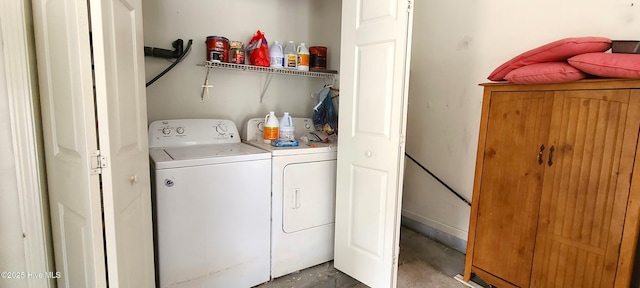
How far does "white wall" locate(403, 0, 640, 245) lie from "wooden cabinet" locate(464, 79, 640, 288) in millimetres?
533

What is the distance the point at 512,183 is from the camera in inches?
66.1

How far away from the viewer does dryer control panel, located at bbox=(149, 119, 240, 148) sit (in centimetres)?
188

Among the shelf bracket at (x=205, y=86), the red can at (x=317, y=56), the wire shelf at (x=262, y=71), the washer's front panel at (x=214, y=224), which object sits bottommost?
the washer's front panel at (x=214, y=224)

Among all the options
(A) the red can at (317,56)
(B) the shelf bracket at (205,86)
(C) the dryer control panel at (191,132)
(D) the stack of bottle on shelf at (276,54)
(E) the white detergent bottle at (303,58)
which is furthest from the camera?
(A) the red can at (317,56)

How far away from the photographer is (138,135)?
3.97ft

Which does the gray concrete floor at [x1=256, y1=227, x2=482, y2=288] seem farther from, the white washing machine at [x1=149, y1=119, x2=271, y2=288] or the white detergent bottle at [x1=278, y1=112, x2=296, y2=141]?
the white detergent bottle at [x1=278, y1=112, x2=296, y2=141]

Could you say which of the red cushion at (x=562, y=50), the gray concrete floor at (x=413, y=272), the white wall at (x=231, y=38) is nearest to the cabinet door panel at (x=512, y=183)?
the red cushion at (x=562, y=50)

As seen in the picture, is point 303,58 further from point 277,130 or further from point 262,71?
point 277,130

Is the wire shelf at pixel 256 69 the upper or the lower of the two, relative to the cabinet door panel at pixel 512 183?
upper

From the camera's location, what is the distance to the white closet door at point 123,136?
0.88 m

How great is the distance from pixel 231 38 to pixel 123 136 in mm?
1433

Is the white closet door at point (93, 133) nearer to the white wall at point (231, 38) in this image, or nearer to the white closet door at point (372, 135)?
the white wall at point (231, 38)

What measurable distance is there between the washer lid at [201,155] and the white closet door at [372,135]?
551 millimetres

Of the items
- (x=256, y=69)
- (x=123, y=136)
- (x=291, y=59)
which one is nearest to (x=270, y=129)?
(x=256, y=69)
